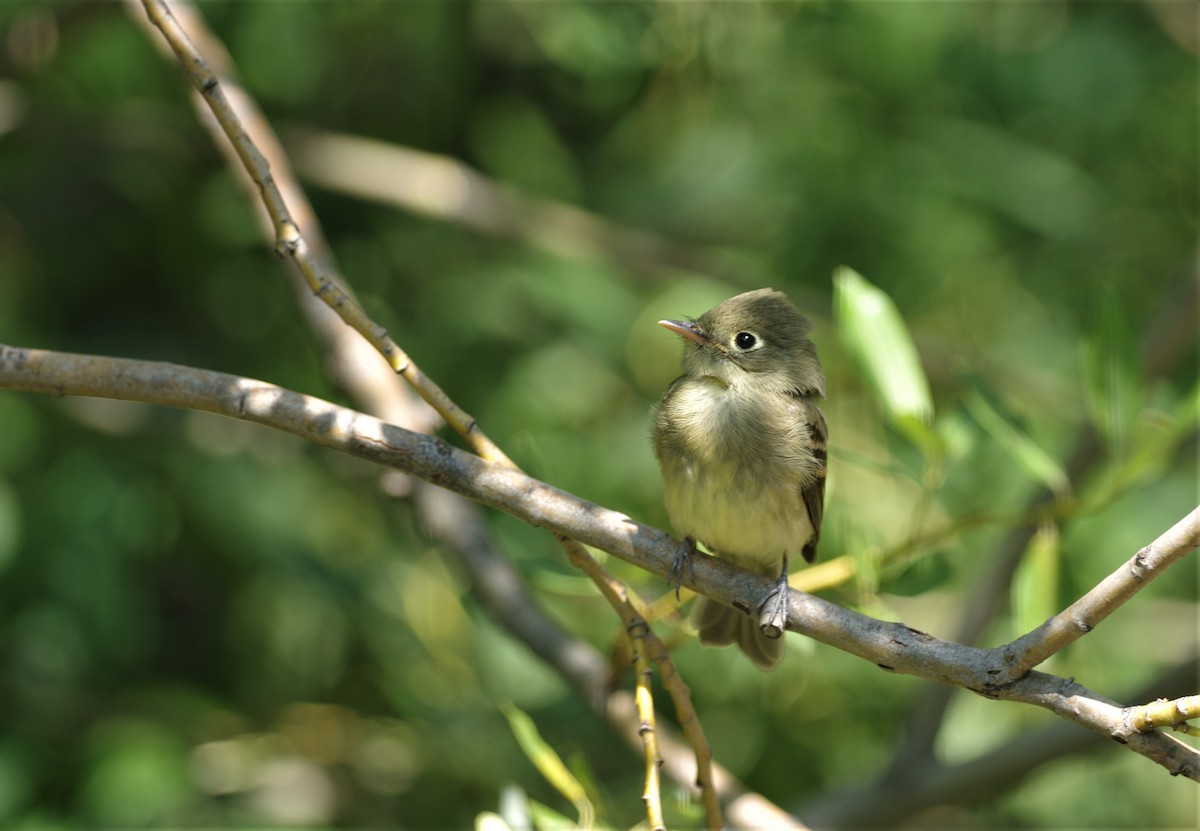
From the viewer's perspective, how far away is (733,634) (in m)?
3.36

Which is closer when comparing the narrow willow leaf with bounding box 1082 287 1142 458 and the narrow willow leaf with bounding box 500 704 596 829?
the narrow willow leaf with bounding box 500 704 596 829

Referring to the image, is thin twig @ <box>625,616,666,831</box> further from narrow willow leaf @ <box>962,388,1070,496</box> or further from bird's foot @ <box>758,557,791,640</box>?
narrow willow leaf @ <box>962,388,1070,496</box>

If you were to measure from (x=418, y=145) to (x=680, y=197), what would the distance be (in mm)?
1280

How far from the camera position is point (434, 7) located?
498 cm

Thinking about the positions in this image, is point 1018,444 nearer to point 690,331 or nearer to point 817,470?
point 817,470

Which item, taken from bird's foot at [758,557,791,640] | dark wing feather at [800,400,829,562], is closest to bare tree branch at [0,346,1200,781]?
bird's foot at [758,557,791,640]

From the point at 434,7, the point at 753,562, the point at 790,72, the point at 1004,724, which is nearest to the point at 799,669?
the point at 1004,724

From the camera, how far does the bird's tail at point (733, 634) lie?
3346mm

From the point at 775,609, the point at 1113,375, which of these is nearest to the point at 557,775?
the point at 775,609

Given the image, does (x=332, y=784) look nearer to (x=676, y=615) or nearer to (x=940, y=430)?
(x=676, y=615)

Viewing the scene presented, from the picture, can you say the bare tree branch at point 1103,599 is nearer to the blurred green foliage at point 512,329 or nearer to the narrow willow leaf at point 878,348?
the narrow willow leaf at point 878,348

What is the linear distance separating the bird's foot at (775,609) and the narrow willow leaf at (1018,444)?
2.79 feet

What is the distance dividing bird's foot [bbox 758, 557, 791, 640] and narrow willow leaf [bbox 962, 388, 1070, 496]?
851mm

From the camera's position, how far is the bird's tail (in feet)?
11.0
